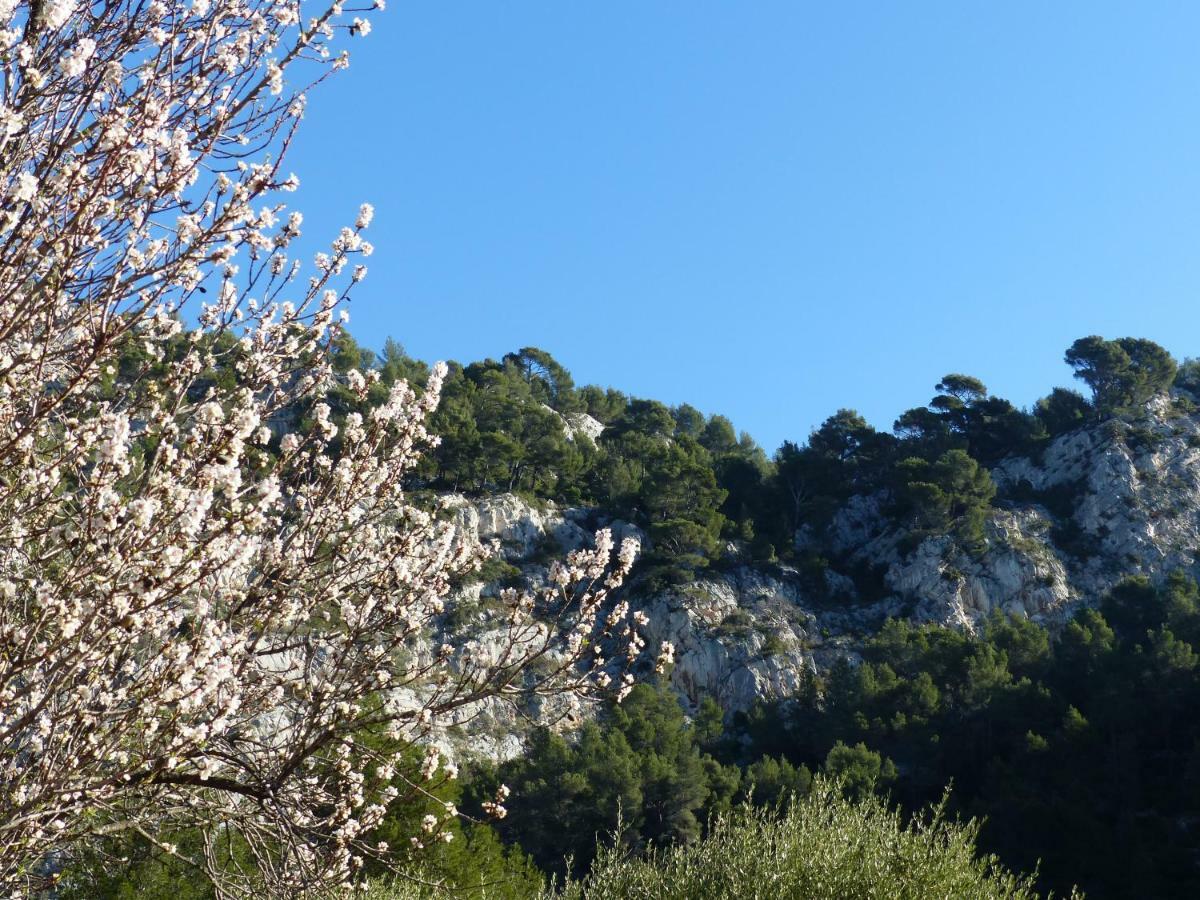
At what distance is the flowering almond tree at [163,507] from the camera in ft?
13.9

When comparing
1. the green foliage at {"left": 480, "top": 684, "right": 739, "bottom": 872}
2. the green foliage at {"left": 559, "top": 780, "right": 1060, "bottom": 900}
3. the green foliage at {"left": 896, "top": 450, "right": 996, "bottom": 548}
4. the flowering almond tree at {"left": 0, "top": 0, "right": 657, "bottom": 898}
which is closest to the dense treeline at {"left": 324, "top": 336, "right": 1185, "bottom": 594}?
the green foliage at {"left": 896, "top": 450, "right": 996, "bottom": 548}

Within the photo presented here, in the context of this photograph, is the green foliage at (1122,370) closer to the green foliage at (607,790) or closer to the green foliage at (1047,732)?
the green foliage at (1047,732)

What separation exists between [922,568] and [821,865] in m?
45.3

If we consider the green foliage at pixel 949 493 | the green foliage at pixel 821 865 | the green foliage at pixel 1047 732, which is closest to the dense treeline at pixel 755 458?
the green foliage at pixel 949 493

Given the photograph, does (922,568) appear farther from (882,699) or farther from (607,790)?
(607,790)

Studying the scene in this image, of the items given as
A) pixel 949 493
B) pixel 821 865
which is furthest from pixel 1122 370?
pixel 821 865

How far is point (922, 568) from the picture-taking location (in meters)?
55.0

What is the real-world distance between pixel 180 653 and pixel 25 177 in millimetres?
2138

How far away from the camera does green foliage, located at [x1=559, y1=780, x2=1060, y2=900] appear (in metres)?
11.7

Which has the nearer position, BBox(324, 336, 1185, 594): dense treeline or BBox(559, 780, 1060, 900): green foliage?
BBox(559, 780, 1060, 900): green foliage

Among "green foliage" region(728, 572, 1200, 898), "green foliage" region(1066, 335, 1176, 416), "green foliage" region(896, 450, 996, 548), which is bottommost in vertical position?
"green foliage" region(728, 572, 1200, 898)

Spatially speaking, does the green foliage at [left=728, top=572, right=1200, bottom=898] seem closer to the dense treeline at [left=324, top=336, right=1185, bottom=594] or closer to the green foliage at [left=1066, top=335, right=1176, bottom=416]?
the dense treeline at [left=324, top=336, right=1185, bottom=594]

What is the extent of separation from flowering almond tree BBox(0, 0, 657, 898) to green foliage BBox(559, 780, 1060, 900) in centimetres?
634

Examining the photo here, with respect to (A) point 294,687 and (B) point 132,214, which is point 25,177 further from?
(A) point 294,687
